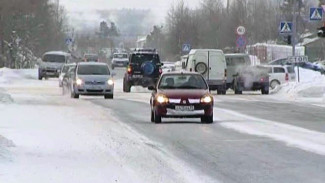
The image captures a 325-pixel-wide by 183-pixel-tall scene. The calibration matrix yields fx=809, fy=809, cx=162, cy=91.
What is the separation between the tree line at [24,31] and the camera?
62.7 metres

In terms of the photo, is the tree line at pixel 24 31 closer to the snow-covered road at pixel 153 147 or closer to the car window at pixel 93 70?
the car window at pixel 93 70

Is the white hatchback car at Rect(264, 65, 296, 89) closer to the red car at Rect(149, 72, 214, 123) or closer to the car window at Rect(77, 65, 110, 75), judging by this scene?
the car window at Rect(77, 65, 110, 75)

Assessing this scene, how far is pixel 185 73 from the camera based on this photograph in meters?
22.7

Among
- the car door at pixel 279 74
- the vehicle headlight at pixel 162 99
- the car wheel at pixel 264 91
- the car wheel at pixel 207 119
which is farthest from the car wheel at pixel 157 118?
the car door at pixel 279 74

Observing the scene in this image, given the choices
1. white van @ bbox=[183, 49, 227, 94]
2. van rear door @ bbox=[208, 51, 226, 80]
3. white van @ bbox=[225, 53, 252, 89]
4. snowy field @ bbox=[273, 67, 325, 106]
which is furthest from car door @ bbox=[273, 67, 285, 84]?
van rear door @ bbox=[208, 51, 226, 80]

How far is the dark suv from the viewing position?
42250mm

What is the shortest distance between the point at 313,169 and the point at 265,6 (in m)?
91.7

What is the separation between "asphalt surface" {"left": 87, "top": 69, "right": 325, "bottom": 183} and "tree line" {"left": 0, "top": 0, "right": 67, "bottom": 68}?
38658 millimetres

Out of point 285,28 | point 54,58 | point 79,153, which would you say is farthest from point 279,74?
point 79,153

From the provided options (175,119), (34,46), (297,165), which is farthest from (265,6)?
(297,165)

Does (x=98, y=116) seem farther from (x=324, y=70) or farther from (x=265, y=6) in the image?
(x=265, y=6)

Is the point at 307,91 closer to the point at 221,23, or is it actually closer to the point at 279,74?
A: the point at 279,74

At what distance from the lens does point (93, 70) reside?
35156mm

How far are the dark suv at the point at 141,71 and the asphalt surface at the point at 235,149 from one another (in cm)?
1623
